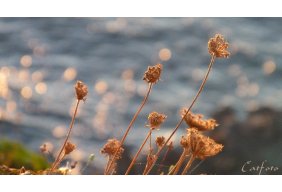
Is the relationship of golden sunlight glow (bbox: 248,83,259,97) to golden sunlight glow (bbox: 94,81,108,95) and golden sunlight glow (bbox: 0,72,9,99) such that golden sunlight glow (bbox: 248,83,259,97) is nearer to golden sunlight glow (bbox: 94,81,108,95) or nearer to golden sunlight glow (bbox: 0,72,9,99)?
golden sunlight glow (bbox: 94,81,108,95)

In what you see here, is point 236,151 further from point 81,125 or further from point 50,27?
point 50,27

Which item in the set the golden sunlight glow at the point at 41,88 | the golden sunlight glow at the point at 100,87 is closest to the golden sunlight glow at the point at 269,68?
the golden sunlight glow at the point at 100,87

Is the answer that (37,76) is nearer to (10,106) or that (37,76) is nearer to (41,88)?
(41,88)

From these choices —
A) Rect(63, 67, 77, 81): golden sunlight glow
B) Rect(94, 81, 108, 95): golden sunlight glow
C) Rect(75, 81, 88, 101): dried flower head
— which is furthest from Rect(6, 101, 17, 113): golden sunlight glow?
Rect(75, 81, 88, 101): dried flower head

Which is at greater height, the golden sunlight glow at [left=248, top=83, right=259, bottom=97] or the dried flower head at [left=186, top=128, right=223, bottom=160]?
the golden sunlight glow at [left=248, top=83, right=259, bottom=97]

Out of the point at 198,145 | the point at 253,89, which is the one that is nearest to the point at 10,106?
the point at 198,145

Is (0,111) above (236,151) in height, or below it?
above

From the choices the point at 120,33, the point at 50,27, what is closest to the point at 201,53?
the point at 120,33
